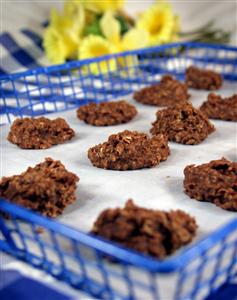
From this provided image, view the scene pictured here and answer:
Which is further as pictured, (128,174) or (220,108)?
(220,108)

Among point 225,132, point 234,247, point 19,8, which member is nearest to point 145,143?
point 225,132

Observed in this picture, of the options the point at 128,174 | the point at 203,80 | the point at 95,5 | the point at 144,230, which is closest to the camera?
the point at 144,230

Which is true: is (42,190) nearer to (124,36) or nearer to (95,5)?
(124,36)

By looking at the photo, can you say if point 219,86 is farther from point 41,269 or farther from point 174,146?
point 41,269

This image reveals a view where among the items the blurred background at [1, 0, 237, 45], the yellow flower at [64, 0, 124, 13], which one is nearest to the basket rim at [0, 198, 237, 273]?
the yellow flower at [64, 0, 124, 13]

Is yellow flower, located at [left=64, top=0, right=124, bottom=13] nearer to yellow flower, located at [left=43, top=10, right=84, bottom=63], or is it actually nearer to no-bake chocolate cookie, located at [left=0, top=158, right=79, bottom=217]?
yellow flower, located at [left=43, top=10, right=84, bottom=63]

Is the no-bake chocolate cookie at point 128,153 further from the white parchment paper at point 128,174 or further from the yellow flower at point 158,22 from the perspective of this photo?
the yellow flower at point 158,22

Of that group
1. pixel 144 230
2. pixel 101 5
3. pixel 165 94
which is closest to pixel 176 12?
pixel 101 5

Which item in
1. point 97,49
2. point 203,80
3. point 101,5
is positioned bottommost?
point 203,80
